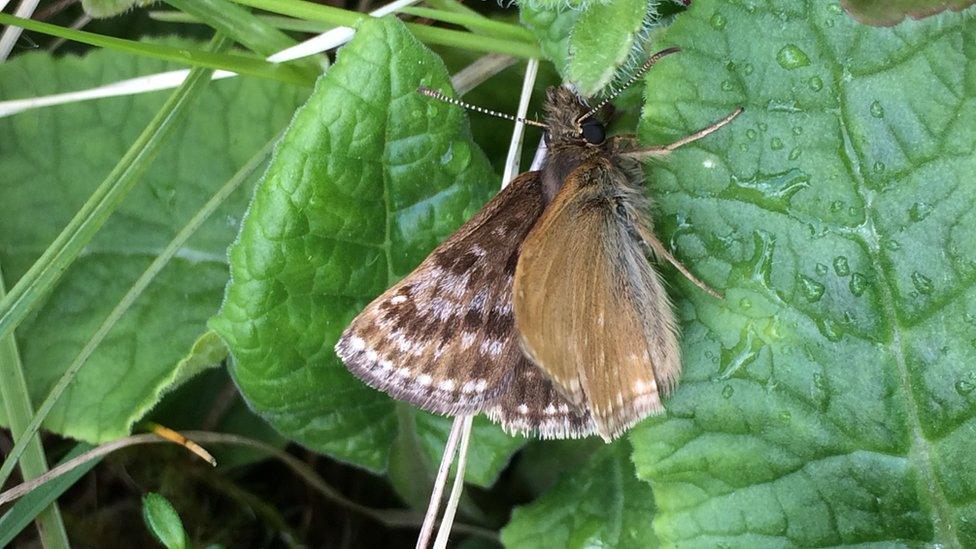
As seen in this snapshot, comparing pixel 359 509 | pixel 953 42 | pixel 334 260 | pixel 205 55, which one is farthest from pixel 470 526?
pixel 953 42

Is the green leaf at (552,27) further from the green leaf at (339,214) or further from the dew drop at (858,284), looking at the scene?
the dew drop at (858,284)

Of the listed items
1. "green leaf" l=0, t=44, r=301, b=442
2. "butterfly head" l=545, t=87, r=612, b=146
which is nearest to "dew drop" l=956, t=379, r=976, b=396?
"butterfly head" l=545, t=87, r=612, b=146

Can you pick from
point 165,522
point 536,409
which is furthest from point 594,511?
point 165,522

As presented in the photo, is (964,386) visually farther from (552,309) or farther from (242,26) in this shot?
(242,26)

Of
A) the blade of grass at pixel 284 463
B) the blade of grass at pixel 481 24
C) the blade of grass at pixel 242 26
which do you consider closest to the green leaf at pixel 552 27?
the blade of grass at pixel 481 24

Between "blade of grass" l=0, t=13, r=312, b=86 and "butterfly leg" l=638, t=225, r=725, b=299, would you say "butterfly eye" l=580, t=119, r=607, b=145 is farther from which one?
"blade of grass" l=0, t=13, r=312, b=86

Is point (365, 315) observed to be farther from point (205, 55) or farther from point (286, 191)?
point (205, 55)
